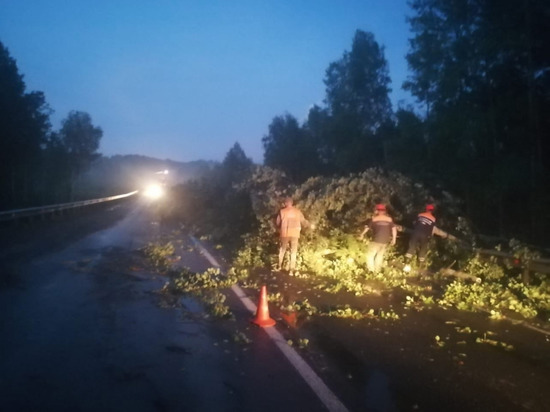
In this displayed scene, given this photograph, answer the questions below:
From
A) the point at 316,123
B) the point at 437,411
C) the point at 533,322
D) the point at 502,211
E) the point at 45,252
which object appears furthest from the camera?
the point at 316,123

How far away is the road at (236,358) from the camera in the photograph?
19.2ft

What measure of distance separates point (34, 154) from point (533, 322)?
4719cm

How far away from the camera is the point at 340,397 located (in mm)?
5906

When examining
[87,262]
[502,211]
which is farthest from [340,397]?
[502,211]

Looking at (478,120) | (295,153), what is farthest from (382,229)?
(295,153)

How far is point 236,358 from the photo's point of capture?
7172 mm

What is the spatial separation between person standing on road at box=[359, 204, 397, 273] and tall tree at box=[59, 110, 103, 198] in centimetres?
9133

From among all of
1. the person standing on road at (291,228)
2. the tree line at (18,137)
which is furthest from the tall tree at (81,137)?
the person standing on road at (291,228)

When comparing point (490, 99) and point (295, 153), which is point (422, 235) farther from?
point (295, 153)

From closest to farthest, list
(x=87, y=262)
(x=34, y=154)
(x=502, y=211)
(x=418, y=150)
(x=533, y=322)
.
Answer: (x=533, y=322) → (x=87, y=262) → (x=502, y=211) → (x=418, y=150) → (x=34, y=154)

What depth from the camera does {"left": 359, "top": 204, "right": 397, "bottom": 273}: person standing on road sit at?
1301cm

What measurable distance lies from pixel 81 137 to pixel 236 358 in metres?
100

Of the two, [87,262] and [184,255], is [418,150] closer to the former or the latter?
[184,255]

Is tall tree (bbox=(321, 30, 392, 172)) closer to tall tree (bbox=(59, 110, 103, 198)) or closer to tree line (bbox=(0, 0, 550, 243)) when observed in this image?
tree line (bbox=(0, 0, 550, 243))
